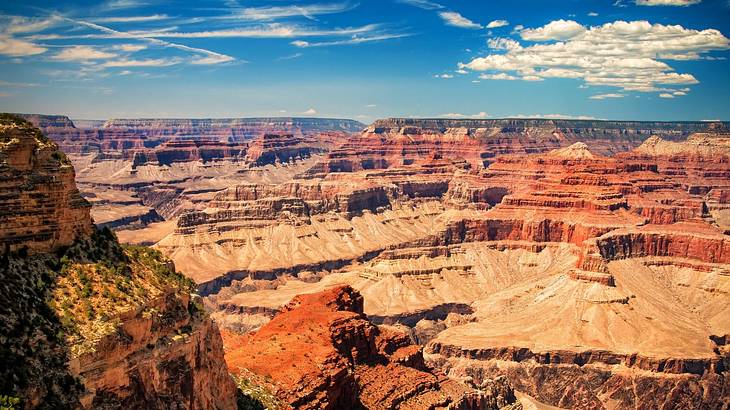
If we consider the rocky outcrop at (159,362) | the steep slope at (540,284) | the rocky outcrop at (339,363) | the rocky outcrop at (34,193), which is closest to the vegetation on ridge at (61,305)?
the rocky outcrop at (159,362)

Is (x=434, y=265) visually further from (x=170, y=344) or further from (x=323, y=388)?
(x=170, y=344)

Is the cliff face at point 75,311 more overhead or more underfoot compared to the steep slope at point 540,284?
more overhead

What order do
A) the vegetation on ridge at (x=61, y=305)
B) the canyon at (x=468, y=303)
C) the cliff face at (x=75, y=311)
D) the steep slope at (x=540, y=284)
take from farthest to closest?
the steep slope at (x=540, y=284) < the canyon at (x=468, y=303) < the cliff face at (x=75, y=311) < the vegetation on ridge at (x=61, y=305)

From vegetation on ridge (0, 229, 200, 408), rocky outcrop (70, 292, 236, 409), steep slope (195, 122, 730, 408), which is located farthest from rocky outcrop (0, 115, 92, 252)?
steep slope (195, 122, 730, 408)

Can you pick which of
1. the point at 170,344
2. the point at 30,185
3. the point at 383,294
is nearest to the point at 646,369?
the point at 383,294

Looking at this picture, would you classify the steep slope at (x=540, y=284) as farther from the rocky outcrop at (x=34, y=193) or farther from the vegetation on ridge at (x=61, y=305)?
the rocky outcrop at (x=34, y=193)

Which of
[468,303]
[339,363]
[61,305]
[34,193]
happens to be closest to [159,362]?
[61,305]

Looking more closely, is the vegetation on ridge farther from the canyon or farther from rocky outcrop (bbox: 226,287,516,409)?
rocky outcrop (bbox: 226,287,516,409)
